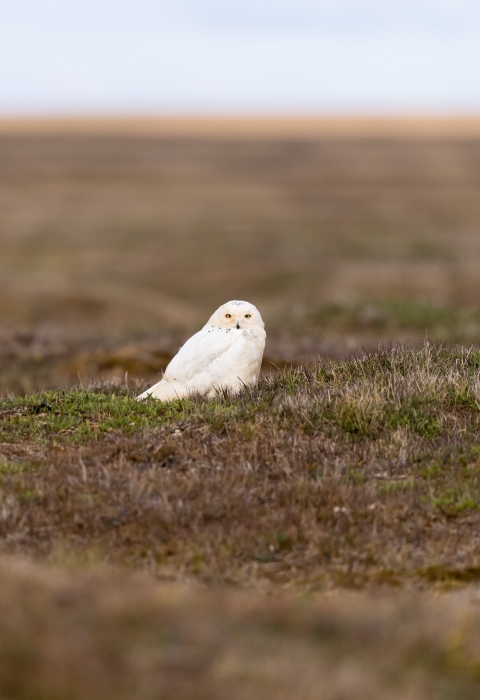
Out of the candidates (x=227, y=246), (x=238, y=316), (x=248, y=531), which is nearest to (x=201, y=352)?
(x=238, y=316)

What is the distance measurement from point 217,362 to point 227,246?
3406 centimetres

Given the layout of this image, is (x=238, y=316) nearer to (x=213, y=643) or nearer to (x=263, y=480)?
(x=263, y=480)

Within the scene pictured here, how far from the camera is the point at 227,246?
42594 millimetres

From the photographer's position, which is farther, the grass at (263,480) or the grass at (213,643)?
the grass at (263,480)

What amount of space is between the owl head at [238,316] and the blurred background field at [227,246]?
1.24 metres

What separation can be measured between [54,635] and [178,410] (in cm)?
442

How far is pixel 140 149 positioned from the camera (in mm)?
96438

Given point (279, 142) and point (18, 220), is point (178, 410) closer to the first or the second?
point (18, 220)

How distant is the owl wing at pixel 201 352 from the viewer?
883 cm

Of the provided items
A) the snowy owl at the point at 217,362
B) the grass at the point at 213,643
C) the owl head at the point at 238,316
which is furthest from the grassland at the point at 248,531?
the owl head at the point at 238,316

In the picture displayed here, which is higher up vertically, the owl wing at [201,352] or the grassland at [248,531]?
the owl wing at [201,352]

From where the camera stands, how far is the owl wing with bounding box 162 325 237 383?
8.83 metres

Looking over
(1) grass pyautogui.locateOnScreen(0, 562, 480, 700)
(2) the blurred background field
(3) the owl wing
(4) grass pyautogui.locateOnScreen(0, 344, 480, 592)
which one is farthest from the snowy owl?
(1) grass pyautogui.locateOnScreen(0, 562, 480, 700)

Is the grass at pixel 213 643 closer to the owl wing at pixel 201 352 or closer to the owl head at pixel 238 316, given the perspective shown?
the owl wing at pixel 201 352
